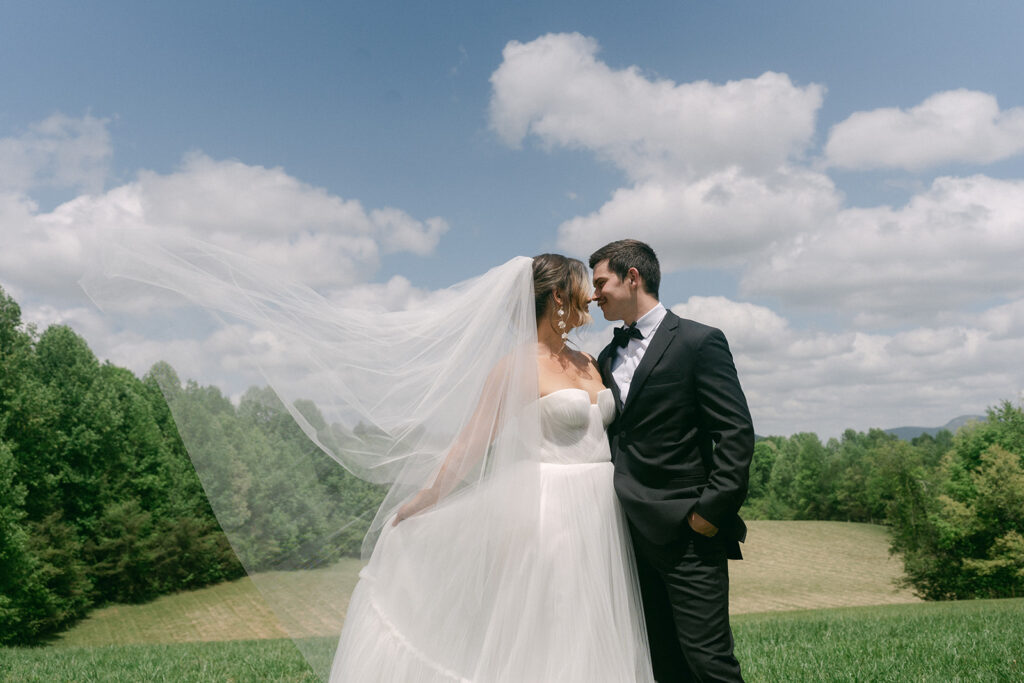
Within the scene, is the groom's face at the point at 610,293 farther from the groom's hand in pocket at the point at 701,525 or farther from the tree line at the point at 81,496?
the tree line at the point at 81,496

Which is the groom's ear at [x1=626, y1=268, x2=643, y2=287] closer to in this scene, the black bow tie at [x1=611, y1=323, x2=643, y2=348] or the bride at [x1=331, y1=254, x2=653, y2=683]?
the black bow tie at [x1=611, y1=323, x2=643, y2=348]

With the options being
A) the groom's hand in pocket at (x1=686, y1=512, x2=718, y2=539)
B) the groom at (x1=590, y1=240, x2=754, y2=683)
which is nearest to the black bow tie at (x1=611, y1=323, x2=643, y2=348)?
the groom at (x1=590, y1=240, x2=754, y2=683)

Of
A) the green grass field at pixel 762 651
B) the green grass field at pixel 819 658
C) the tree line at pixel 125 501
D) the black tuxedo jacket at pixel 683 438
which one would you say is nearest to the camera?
the black tuxedo jacket at pixel 683 438

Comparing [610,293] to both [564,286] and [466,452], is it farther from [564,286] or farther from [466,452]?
[466,452]

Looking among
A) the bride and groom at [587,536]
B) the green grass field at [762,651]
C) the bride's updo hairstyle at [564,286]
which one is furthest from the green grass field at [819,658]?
the bride's updo hairstyle at [564,286]

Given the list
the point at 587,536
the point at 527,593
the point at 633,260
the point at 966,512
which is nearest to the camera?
the point at 527,593

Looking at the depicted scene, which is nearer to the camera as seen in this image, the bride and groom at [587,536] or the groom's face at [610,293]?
the bride and groom at [587,536]

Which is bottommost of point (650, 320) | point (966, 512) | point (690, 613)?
point (966, 512)

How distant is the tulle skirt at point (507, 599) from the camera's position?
4.08 metres

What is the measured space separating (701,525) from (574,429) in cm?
93

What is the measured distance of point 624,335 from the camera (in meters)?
4.82

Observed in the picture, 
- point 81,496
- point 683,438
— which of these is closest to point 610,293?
point 683,438

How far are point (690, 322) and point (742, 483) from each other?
40.4 inches

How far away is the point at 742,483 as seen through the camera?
4145 mm
